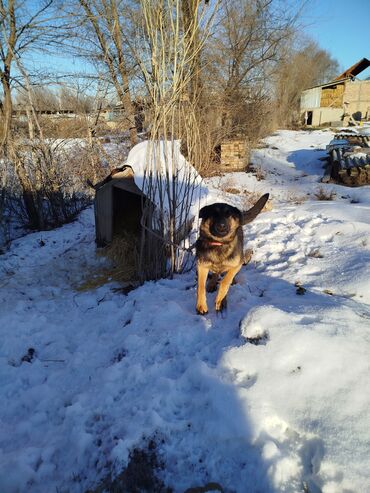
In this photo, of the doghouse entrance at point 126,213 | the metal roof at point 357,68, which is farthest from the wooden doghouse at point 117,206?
the metal roof at point 357,68

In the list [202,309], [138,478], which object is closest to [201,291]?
[202,309]

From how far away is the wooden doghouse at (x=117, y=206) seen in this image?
411 centimetres

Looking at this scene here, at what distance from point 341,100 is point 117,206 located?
110 ft

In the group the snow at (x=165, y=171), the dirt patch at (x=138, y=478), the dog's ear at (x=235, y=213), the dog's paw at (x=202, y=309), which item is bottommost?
the dirt patch at (x=138, y=478)

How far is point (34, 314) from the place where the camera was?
315 centimetres

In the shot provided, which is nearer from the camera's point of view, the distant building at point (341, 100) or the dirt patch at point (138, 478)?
the dirt patch at point (138, 478)

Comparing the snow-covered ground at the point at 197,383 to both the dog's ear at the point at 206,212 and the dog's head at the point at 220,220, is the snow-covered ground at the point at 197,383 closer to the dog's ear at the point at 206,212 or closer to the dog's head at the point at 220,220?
the dog's head at the point at 220,220

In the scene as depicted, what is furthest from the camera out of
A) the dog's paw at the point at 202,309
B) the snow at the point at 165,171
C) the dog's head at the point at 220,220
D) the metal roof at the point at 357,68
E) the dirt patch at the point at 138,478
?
the metal roof at the point at 357,68

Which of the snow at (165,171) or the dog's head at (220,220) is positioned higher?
the snow at (165,171)

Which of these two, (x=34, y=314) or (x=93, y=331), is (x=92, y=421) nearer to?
(x=93, y=331)

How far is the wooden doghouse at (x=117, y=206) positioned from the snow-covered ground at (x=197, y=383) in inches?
55.8

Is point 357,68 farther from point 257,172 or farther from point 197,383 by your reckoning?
point 197,383

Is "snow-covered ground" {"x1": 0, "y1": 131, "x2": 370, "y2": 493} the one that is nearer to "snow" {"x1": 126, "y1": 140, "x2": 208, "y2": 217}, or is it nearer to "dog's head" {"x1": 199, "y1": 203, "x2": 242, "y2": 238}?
"dog's head" {"x1": 199, "y1": 203, "x2": 242, "y2": 238}

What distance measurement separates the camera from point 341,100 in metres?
30.0
